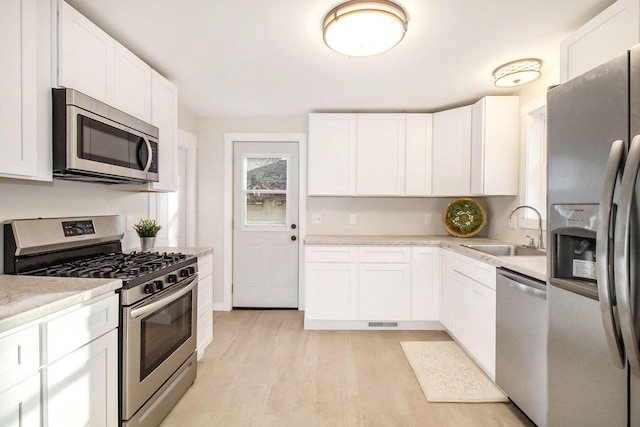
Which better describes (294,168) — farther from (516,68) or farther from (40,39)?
(40,39)

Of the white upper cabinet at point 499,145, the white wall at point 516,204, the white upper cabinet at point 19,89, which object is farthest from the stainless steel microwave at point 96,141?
the white wall at point 516,204

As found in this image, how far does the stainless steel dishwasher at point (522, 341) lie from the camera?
1.68 metres

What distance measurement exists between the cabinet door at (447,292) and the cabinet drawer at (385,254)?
34 centimetres

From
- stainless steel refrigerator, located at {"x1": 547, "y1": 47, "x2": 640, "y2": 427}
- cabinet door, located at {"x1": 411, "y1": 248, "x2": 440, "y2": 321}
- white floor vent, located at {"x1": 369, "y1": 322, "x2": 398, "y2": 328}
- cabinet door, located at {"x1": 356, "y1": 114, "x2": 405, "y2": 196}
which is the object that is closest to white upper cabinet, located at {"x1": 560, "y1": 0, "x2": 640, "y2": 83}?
stainless steel refrigerator, located at {"x1": 547, "y1": 47, "x2": 640, "y2": 427}

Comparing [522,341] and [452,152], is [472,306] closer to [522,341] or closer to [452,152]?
[522,341]

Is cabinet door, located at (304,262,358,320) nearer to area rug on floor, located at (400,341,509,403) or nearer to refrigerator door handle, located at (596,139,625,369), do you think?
area rug on floor, located at (400,341,509,403)

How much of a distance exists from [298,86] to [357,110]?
0.90 metres

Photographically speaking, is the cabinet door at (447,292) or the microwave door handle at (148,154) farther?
the cabinet door at (447,292)

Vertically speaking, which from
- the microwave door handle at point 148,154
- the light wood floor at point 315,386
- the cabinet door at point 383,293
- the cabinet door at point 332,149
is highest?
the cabinet door at point 332,149

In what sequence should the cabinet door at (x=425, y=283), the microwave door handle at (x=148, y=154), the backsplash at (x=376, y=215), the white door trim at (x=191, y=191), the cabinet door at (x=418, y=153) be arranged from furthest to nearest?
1. the backsplash at (x=376, y=215)
2. the white door trim at (x=191, y=191)
3. the cabinet door at (x=418, y=153)
4. the cabinet door at (x=425, y=283)
5. the microwave door handle at (x=148, y=154)

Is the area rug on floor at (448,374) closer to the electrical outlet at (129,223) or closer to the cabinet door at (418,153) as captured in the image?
the cabinet door at (418,153)

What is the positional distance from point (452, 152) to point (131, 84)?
2912 millimetres

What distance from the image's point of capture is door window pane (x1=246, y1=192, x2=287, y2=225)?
396cm

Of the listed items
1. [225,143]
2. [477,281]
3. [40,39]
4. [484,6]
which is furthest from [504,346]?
[225,143]
